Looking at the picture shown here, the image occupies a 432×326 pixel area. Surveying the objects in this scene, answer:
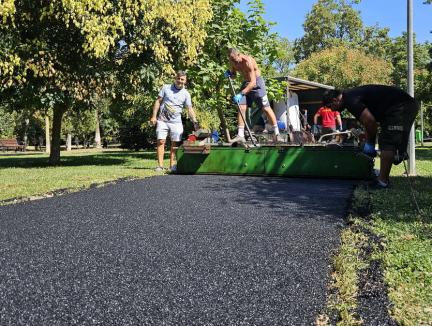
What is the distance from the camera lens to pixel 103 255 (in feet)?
9.59

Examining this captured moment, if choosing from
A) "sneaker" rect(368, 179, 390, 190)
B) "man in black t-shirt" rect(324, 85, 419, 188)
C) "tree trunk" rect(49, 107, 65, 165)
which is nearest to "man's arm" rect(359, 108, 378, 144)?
"man in black t-shirt" rect(324, 85, 419, 188)

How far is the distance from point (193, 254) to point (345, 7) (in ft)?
167

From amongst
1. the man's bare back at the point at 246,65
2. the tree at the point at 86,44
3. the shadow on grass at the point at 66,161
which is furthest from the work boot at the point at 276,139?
the shadow on grass at the point at 66,161

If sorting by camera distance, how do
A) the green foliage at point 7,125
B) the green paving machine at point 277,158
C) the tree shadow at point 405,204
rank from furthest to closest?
the green foliage at point 7,125, the green paving machine at point 277,158, the tree shadow at point 405,204

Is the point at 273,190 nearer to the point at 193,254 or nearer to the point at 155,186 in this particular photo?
the point at 155,186

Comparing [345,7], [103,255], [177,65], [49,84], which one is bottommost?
[103,255]

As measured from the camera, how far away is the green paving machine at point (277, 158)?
6629 millimetres

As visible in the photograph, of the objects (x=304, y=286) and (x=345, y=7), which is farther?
(x=345, y=7)

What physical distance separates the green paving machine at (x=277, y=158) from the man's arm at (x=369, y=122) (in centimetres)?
69

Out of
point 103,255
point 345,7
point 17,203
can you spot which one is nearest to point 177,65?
point 17,203

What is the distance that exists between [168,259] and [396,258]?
1.37 meters

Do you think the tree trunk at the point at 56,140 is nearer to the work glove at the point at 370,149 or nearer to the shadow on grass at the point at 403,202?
the work glove at the point at 370,149

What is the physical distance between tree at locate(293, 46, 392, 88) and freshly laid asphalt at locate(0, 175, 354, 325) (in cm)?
2925

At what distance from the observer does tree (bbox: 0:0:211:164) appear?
999 centimetres
